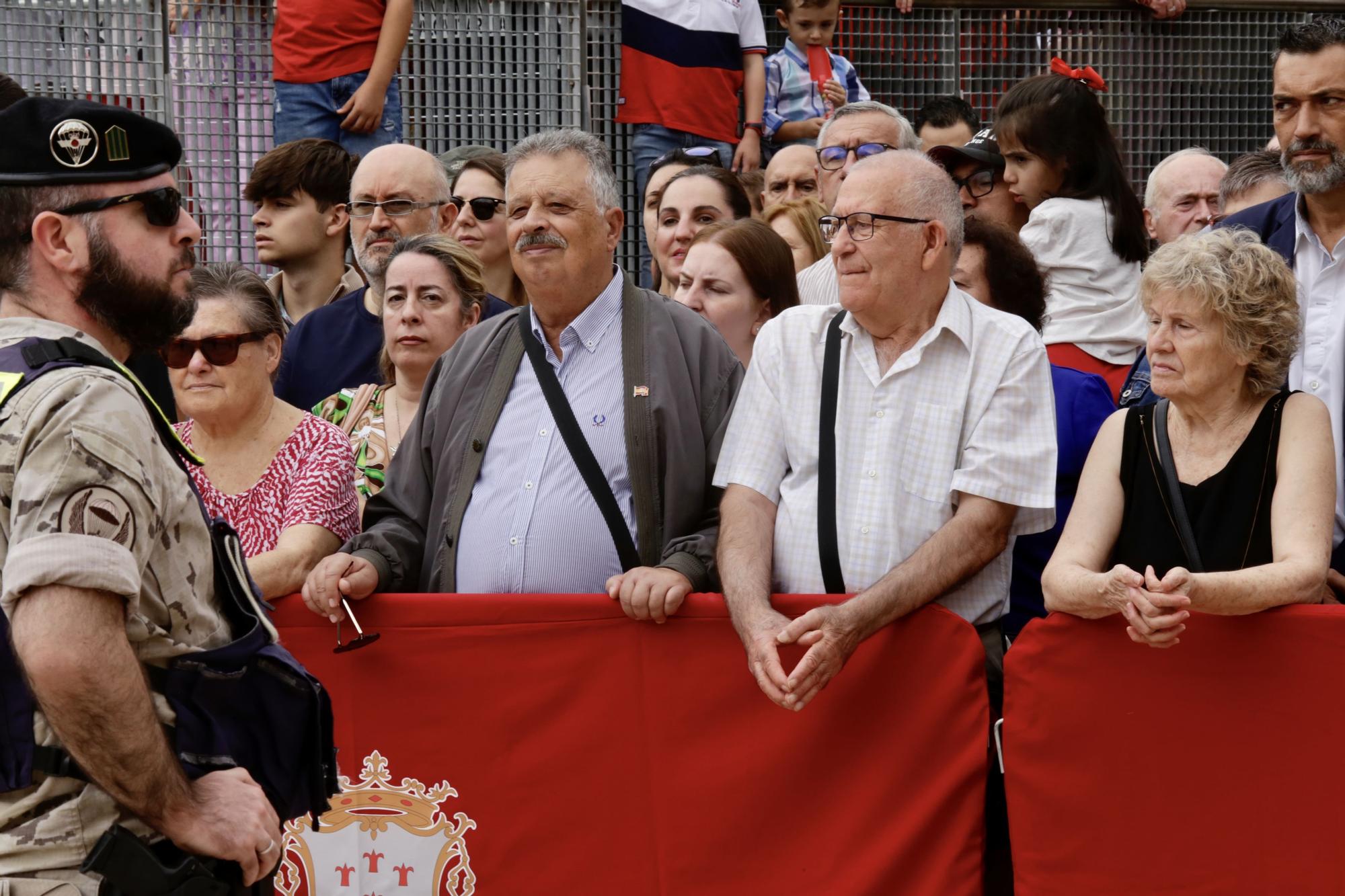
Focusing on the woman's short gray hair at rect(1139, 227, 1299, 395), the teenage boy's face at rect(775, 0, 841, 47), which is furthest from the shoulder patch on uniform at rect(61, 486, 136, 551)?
the teenage boy's face at rect(775, 0, 841, 47)

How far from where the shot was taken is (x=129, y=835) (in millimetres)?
2508

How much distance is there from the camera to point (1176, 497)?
3.89 m

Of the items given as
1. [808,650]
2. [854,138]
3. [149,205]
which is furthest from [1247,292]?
[854,138]

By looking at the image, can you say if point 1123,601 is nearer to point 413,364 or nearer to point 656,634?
point 656,634

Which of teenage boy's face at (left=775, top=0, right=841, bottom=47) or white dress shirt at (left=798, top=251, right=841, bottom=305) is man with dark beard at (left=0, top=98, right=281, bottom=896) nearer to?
white dress shirt at (left=798, top=251, right=841, bottom=305)

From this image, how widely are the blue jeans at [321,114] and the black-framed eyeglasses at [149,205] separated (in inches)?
181

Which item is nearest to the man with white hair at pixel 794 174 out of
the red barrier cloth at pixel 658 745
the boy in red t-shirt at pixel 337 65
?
the boy in red t-shirt at pixel 337 65

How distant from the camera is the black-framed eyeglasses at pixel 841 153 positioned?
258 inches

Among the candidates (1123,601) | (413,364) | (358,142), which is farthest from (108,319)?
(358,142)

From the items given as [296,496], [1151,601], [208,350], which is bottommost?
[1151,601]

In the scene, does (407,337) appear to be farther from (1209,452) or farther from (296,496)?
(1209,452)

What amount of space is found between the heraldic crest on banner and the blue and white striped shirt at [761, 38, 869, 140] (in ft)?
16.2

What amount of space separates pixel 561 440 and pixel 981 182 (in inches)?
116

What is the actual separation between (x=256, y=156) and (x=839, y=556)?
480 cm
